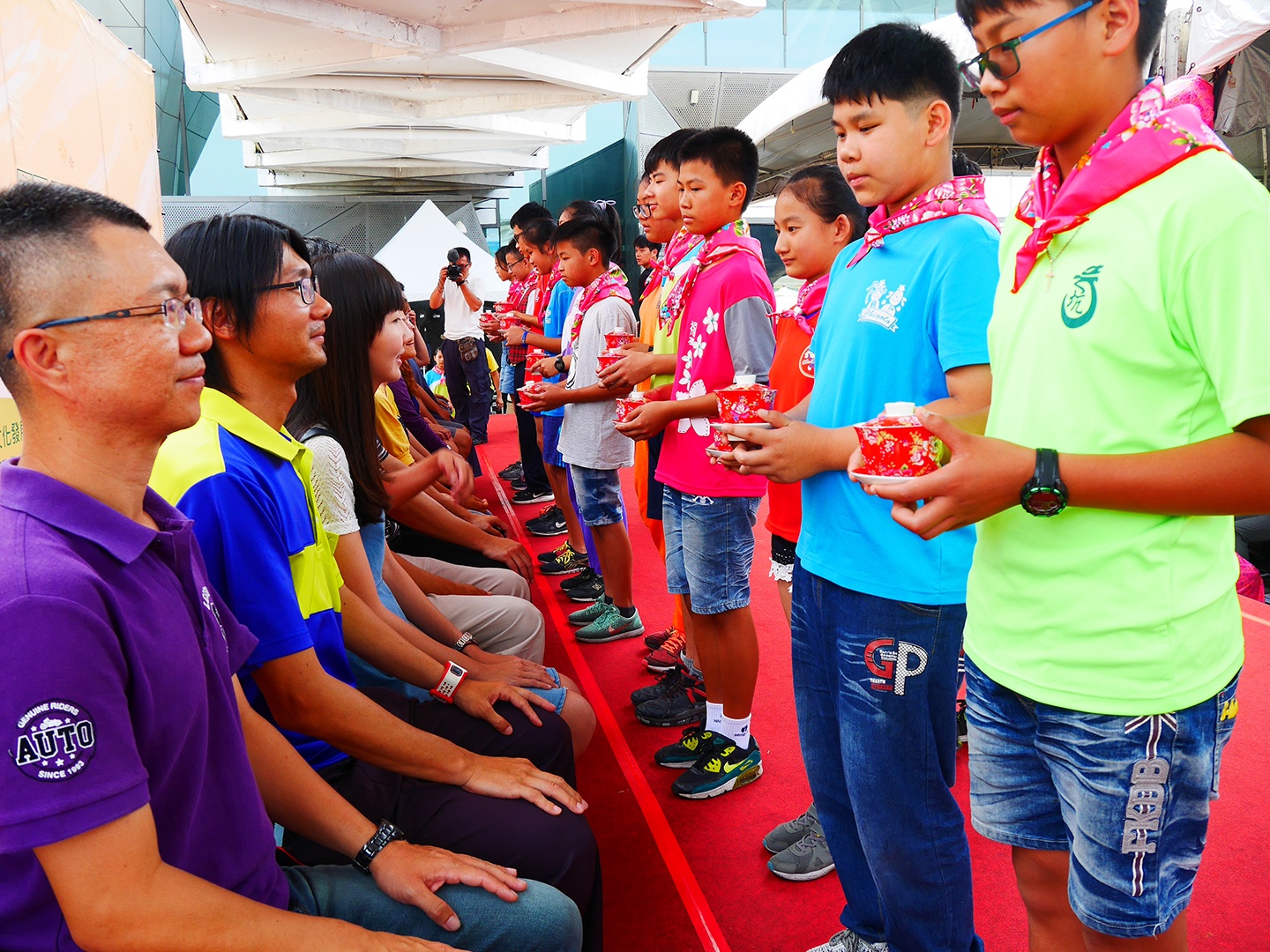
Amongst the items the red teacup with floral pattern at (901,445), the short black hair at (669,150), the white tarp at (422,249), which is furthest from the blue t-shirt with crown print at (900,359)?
the white tarp at (422,249)

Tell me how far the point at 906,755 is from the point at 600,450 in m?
2.24

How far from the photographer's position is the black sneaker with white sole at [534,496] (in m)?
6.13

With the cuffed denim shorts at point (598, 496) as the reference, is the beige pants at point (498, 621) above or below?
below

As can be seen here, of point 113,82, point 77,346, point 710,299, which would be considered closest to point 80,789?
point 77,346

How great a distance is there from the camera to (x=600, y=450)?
347cm

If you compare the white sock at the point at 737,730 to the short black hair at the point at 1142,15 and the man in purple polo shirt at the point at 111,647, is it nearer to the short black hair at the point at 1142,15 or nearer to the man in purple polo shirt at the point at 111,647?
the man in purple polo shirt at the point at 111,647

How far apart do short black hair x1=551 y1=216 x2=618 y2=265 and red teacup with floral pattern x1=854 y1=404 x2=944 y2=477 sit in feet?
10.1

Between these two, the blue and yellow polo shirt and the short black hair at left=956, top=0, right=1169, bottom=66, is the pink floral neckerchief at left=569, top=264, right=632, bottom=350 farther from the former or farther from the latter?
the short black hair at left=956, top=0, right=1169, bottom=66

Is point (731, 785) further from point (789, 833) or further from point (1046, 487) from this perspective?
point (1046, 487)

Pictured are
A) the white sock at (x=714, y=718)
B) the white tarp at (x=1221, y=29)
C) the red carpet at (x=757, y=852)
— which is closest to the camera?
the red carpet at (x=757, y=852)

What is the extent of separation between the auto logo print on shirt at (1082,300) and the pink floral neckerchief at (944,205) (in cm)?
43

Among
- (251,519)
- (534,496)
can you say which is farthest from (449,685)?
(534,496)

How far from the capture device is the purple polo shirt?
85 cm

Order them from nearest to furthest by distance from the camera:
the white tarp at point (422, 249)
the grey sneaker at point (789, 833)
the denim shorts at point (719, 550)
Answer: the grey sneaker at point (789, 833), the denim shorts at point (719, 550), the white tarp at point (422, 249)
